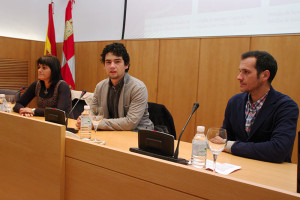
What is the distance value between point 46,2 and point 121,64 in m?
4.30

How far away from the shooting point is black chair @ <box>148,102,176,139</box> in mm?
2207

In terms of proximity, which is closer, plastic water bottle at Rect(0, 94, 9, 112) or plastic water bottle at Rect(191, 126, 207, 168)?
plastic water bottle at Rect(191, 126, 207, 168)

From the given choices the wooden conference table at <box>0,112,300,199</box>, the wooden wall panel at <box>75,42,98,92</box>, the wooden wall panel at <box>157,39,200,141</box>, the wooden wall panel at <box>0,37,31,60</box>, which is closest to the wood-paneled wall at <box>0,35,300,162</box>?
the wooden wall panel at <box>157,39,200,141</box>

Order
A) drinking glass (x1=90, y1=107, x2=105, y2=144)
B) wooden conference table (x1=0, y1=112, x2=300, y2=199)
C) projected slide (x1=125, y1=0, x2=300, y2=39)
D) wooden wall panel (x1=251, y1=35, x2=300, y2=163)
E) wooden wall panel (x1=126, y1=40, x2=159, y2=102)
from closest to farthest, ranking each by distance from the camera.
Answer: wooden conference table (x1=0, y1=112, x2=300, y2=199) < drinking glass (x1=90, y1=107, x2=105, y2=144) < wooden wall panel (x1=251, y1=35, x2=300, y2=163) < projected slide (x1=125, y1=0, x2=300, y2=39) < wooden wall panel (x1=126, y1=40, x2=159, y2=102)

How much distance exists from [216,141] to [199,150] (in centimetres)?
14

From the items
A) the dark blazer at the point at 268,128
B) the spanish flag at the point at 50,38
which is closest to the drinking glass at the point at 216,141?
the dark blazer at the point at 268,128

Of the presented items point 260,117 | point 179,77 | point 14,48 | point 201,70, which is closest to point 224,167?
point 260,117

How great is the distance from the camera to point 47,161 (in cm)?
116

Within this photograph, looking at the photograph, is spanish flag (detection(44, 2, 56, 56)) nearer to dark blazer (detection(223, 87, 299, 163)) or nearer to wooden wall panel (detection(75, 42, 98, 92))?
wooden wall panel (detection(75, 42, 98, 92))

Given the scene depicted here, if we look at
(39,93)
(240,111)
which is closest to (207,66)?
(240,111)

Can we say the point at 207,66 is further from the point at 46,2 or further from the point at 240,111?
the point at 46,2

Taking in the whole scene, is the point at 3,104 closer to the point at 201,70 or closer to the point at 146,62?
the point at 146,62

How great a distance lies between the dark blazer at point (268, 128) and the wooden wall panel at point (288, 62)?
58.3 inches

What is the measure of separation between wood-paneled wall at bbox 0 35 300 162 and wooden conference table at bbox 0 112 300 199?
202 centimetres
